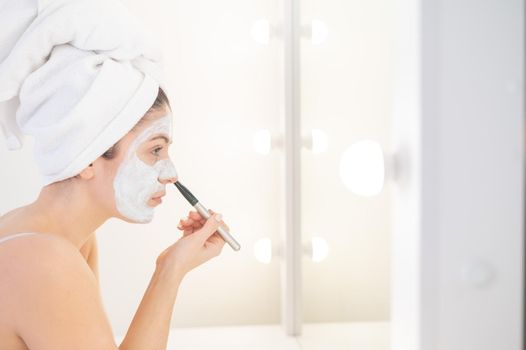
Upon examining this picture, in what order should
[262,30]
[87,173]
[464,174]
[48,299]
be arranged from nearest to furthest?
1. [464,174]
2. [48,299]
3. [87,173]
4. [262,30]

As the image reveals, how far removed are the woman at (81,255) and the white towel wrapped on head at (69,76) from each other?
0.15ft

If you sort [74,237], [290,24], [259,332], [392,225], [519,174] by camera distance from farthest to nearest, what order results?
[259,332] → [290,24] → [74,237] → [392,225] → [519,174]

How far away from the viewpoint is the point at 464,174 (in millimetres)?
483

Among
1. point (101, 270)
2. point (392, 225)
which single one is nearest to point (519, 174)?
point (392, 225)

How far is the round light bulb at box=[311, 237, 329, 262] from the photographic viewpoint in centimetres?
94

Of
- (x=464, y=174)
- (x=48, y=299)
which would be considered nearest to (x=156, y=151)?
(x=48, y=299)

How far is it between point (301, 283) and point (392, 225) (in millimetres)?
623

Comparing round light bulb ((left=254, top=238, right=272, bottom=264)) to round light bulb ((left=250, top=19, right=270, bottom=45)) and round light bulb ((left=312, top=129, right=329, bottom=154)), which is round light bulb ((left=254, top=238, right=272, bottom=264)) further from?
round light bulb ((left=250, top=19, right=270, bottom=45))

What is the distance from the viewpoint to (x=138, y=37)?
895mm

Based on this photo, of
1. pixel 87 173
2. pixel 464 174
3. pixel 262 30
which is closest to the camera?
pixel 464 174

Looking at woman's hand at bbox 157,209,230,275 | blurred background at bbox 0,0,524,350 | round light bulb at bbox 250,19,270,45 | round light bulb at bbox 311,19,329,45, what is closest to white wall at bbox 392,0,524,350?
blurred background at bbox 0,0,524,350

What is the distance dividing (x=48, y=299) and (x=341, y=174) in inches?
17.1

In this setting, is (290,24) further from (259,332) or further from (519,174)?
(519,174)

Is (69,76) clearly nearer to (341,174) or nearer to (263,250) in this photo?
(341,174)
